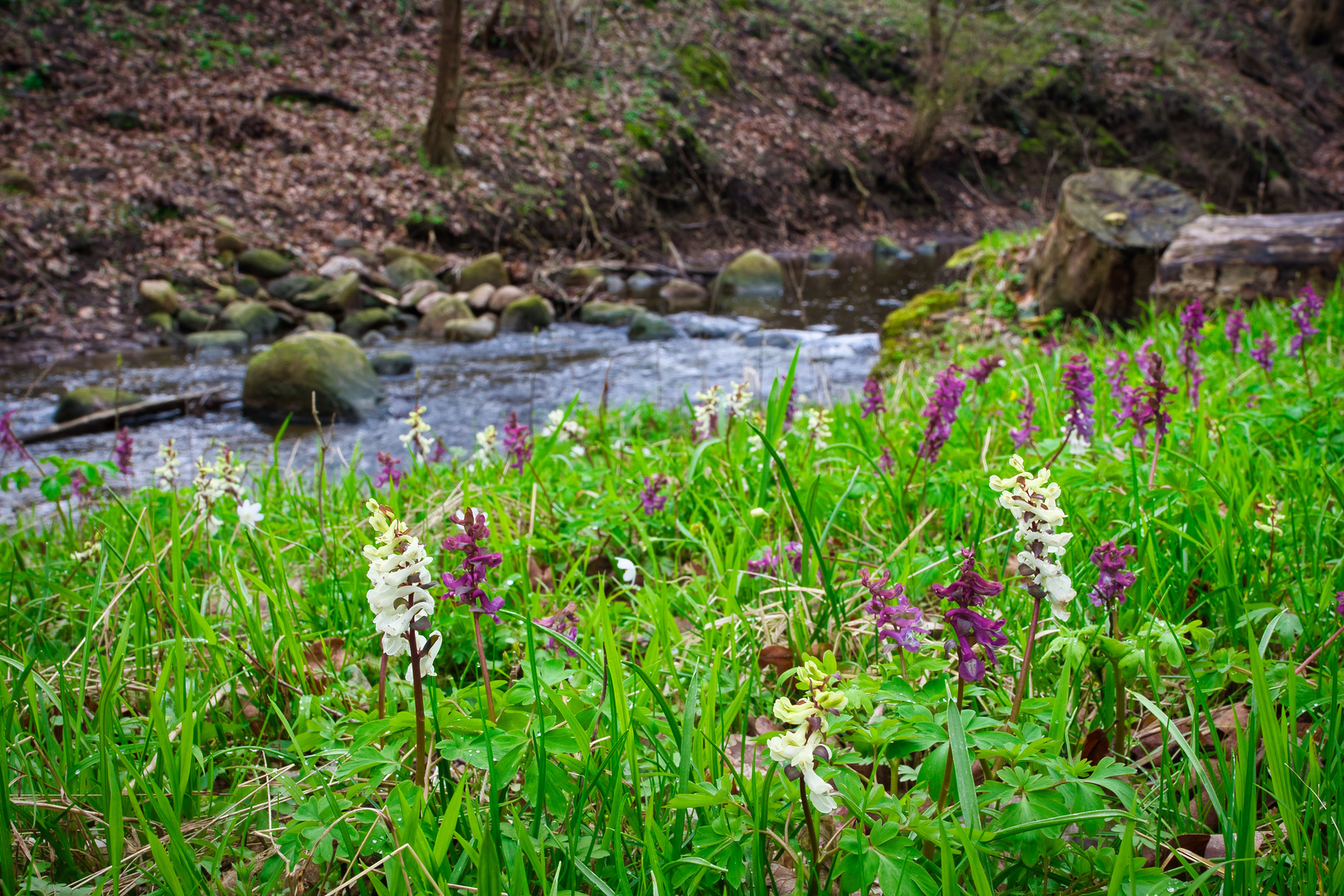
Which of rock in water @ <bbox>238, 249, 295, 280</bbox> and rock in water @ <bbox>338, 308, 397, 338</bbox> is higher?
rock in water @ <bbox>238, 249, 295, 280</bbox>

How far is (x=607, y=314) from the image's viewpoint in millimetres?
9602

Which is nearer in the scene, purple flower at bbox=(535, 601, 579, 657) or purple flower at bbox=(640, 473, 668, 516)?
purple flower at bbox=(535, 601, 579, 657)

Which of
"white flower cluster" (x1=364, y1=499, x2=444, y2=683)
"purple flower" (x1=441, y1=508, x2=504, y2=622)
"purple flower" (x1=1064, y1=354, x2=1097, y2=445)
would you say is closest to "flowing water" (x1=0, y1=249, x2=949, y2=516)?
"purple flower" (x1=1064, y1=354, x2=1097, y2=445)

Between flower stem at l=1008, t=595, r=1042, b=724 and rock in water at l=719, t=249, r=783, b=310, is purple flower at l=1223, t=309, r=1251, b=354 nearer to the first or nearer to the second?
flower stem at l=1008, t=595, r=1042, b=724

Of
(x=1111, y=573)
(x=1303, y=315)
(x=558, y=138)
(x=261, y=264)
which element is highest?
(x=558, y=138)

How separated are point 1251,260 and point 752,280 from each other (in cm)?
722

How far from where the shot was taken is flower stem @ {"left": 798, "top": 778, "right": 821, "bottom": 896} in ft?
3.13

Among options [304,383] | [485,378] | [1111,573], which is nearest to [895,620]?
[1111,573]

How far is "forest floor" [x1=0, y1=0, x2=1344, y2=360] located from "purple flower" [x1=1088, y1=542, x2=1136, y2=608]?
7876 millimetres

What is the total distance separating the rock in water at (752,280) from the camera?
37.0ft

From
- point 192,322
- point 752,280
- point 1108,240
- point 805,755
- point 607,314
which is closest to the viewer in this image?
point 805,755

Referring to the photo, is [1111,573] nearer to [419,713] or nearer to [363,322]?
[419,713]

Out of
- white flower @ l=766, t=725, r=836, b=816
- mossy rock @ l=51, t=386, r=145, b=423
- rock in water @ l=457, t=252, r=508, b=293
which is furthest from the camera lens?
rock in water @ l=457, t=252, r=508, b=293

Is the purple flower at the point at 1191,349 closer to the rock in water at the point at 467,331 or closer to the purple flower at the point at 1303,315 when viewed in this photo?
the purple flower at the point at 1303,315
